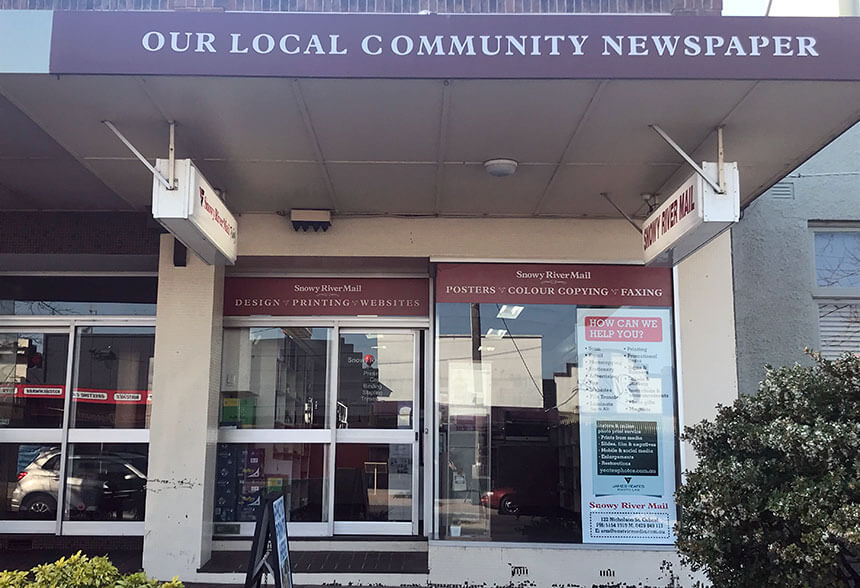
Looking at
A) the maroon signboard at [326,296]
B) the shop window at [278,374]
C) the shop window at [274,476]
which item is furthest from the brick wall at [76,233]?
the shop window at [274,476]

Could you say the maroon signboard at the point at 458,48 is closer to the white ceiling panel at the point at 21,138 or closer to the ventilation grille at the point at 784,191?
the white ceiling panel at the point at 21,138

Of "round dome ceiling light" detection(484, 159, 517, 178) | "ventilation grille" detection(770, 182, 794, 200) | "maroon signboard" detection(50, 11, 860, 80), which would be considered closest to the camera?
"maroon signboard" detection(50, 11, 860, 80)

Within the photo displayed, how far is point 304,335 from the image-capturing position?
809 cm

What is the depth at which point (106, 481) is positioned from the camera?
26.0 feet

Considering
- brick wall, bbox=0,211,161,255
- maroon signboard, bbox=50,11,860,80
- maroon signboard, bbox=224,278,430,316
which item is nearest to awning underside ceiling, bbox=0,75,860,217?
maroon signboard, bbox=50,11,860,80

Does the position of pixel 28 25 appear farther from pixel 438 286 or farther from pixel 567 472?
pixel 567 472

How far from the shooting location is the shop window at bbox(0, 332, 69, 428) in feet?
26.4

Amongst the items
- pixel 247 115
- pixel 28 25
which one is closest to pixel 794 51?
pixel 247 115

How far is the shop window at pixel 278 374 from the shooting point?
800 cm

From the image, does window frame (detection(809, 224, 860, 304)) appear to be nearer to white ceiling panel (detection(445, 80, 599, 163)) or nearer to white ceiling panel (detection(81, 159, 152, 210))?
white ceiling panel (detection(445, 80, 599, 163))

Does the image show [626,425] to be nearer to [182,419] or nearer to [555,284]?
[555,284]

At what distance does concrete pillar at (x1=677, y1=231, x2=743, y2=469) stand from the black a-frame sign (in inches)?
147

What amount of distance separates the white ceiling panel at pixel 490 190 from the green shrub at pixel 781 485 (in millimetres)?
2518

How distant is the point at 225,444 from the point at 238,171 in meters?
3.07
